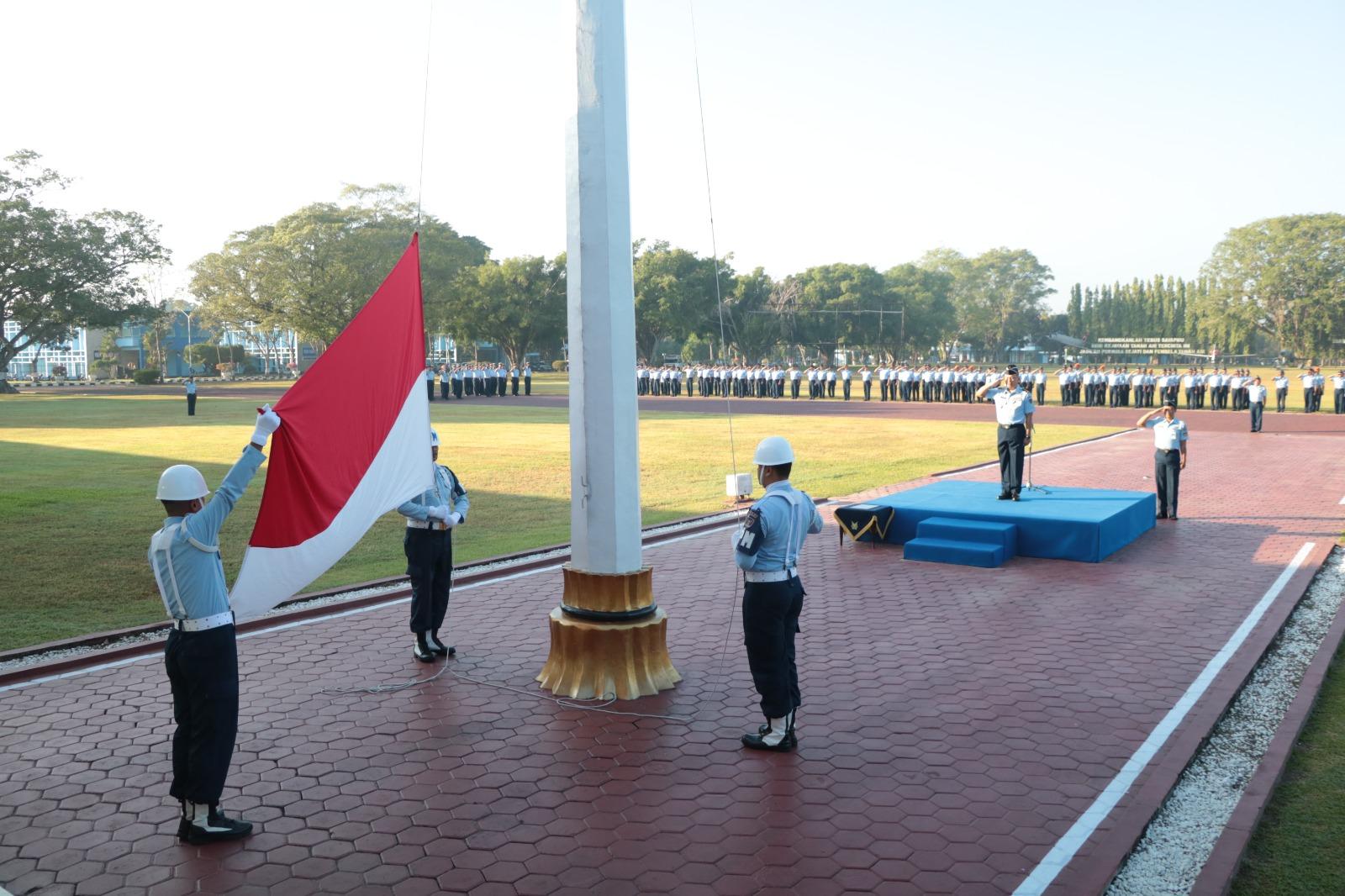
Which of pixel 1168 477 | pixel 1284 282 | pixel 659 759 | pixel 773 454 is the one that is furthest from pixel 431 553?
pixel 1284 282

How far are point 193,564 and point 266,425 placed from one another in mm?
826

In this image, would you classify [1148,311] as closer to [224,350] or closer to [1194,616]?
[224,350]

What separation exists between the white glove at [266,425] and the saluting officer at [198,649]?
245mm

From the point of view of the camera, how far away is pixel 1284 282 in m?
77.2

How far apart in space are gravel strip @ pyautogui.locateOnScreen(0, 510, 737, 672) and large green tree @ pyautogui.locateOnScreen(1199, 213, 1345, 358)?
7884 cm

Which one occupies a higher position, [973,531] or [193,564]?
[193,564]

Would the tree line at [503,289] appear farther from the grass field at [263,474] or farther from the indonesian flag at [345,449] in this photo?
the indonesian flag at [345,449]

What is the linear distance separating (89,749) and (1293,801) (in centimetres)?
684

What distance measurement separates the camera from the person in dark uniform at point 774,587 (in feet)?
18.8

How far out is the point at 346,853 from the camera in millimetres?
4742

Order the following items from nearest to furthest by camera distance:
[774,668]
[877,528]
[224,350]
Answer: [774,668], [877,528], [224,350]

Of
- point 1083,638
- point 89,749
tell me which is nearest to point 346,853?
point 89,749

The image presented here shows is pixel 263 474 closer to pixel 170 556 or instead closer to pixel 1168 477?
pixel 170 556

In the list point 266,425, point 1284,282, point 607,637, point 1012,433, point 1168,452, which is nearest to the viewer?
point 266,425
